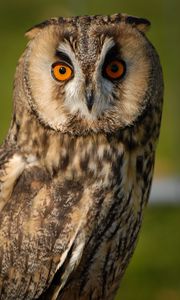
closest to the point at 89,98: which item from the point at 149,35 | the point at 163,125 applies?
the point at 163,125

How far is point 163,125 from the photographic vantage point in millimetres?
10055

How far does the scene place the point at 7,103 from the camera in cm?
1066

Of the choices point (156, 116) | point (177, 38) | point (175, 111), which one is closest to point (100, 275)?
point (156, 116)

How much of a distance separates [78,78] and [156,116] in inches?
19.2

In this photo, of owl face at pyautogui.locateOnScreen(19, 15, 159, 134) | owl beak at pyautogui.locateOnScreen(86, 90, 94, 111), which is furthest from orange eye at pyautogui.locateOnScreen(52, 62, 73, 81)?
owl beak at pyautogui.locateOnScreen(86, 90, 94, 111)

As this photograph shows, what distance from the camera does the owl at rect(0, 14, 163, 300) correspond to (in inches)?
160

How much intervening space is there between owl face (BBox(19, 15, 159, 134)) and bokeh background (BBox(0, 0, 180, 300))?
297cm

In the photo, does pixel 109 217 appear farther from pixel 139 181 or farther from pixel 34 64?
pixel 34 64

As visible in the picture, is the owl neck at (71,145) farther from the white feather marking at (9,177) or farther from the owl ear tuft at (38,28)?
the owl ear tuft at (38,28)

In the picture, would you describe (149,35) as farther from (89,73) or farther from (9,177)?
(89,73)

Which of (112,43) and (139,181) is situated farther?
(139,181)

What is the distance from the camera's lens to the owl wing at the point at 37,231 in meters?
4.23

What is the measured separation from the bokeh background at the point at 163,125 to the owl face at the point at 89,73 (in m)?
2.97

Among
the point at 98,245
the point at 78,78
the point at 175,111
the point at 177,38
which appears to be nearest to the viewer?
the point at 78,78
